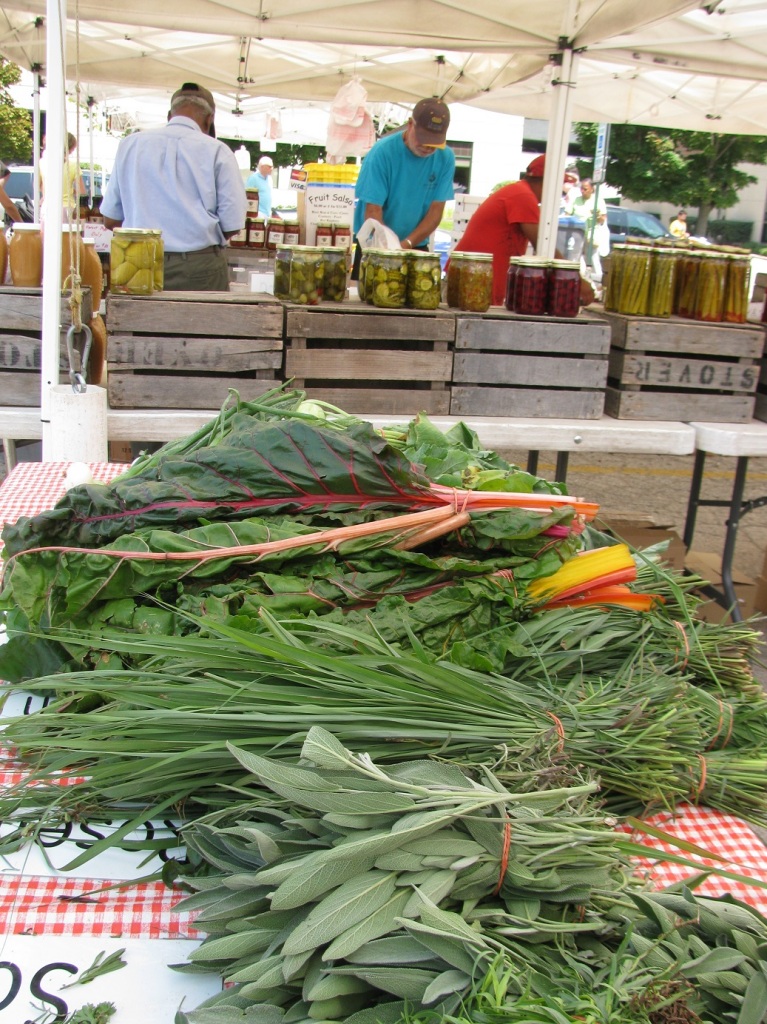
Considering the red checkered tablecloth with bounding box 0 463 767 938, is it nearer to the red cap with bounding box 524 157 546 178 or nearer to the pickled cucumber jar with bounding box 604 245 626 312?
the pickled cucumber jar with bounding box 604 245 626 312

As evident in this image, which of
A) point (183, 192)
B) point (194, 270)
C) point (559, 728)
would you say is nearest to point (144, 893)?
point (559, 728)

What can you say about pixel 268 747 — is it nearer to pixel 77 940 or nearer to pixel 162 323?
pixel 77 940

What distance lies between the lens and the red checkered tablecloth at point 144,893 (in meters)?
1.23

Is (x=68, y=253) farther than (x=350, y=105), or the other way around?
(x=350, y=105)

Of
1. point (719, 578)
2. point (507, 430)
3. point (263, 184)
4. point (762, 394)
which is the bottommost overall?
point (719, 578)

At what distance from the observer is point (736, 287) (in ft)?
12.3

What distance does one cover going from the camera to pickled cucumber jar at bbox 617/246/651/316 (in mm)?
3721

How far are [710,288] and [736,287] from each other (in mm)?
113

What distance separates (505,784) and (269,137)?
1138 cm

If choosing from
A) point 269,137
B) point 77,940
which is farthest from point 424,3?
point 269,137

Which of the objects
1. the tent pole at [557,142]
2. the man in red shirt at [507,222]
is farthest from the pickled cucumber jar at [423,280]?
the man in red shirt at [507,222]

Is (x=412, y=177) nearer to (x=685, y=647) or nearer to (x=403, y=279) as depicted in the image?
(x=403, y=279)

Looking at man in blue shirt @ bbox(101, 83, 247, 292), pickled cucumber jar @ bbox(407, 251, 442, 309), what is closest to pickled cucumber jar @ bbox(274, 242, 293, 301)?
pickled cucumber jar @ bbox(407, 251, 442, 309)

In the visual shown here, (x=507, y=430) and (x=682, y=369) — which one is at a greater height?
(x=682, y=369)
